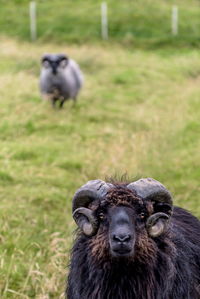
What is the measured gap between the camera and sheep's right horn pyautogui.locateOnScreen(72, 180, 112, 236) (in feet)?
15.0

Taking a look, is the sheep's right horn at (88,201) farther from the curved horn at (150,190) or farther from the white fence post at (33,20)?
the white fence post at (33,20)

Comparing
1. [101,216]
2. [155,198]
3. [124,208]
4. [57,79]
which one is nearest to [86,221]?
[101,216]

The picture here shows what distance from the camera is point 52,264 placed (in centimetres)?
609

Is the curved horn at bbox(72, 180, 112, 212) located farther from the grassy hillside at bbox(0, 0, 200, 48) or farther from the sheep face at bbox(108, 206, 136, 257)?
the grassy hillside at bbox(0, 0, 200, 48)

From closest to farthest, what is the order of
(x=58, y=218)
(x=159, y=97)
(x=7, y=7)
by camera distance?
(x=58, y=218) → (x=159, y=97) → (x=7, y=7)

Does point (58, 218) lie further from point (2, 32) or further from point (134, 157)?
point (2, 32)

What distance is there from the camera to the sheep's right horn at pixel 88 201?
457cm

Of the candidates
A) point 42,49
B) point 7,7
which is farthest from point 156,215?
point 7,7

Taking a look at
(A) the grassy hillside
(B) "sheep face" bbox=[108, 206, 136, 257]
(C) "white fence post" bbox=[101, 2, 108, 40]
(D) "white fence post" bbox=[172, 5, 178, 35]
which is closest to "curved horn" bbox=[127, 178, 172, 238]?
(B) "sheep face" bbox=[108, 206, 136, 257]

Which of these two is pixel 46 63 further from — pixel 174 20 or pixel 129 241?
pixel 174 20

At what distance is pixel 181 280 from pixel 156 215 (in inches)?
28.9

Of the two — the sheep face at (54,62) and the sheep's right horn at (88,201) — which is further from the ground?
the sheep face at (54,62)

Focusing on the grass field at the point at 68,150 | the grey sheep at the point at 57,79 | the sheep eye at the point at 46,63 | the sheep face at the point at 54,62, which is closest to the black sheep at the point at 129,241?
the grass field at the point at 68,150

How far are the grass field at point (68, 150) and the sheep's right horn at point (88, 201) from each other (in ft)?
3.14
